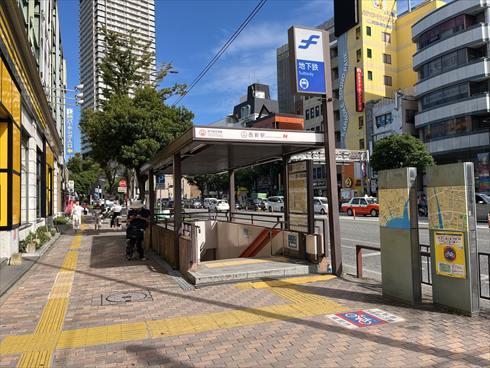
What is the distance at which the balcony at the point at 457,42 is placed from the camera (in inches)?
1505

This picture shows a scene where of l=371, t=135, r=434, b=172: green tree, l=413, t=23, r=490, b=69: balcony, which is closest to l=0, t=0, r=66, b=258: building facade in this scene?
l=371, t=135, r=434, b=172: green tree

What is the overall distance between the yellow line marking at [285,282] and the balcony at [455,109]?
36940 millimetres

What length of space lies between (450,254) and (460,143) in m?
39.1

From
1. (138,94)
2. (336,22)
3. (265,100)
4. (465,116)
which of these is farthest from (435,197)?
(265,100)

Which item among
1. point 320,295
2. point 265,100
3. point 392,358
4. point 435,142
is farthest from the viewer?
point 265,100

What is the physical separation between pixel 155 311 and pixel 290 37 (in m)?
6.10

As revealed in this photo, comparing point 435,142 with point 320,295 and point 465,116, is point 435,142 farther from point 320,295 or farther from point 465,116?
point 320,295

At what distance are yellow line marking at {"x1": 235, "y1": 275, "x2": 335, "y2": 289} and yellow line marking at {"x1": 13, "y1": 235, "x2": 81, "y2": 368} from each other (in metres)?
3.12

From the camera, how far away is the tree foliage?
804 inches

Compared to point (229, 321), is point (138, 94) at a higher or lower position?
higher

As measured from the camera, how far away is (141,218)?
11.4 meters

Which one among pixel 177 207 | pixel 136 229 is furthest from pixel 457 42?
pixel 177 207

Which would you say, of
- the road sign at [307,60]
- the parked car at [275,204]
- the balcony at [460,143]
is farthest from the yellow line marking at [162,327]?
the balcony at [460,143]

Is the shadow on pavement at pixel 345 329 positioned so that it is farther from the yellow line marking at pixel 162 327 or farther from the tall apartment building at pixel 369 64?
the tall apartment building at pixel 369 64
